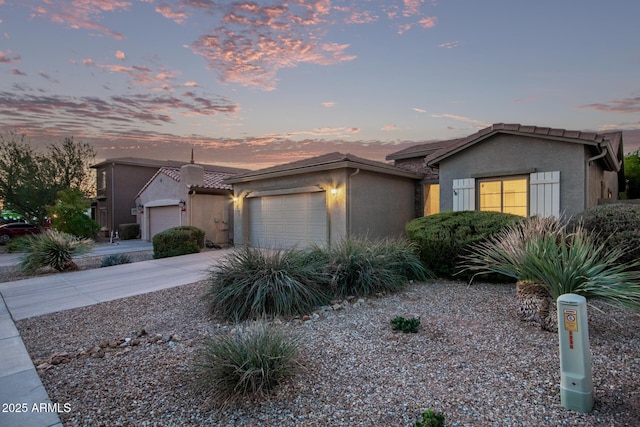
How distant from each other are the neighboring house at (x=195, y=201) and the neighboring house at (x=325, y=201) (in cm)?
220

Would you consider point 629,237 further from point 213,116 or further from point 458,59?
point 213,116

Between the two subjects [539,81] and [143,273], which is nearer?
[143,273]

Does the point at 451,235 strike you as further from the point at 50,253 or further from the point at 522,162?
the point at 50,253

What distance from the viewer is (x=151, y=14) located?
28.4 ft

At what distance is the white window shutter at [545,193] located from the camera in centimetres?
842

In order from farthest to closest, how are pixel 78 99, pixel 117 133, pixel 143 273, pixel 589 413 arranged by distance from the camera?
pixel 117 133, pixel 78 99, pixel 143 273, pixel 589 413

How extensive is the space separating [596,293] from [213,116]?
41.4ft

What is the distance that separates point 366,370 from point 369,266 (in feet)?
9.68

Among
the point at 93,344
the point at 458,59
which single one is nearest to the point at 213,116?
the point at 458,59

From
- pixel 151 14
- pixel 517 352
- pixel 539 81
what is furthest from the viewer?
pixel 539 81

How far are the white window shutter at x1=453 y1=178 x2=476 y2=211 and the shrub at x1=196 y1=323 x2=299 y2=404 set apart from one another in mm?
Result: 8092

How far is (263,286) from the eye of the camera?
515 centimetres

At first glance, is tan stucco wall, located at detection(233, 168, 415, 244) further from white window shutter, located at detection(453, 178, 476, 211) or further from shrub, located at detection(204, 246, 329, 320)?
shrub, located at detection(204, 246, 329, 320)

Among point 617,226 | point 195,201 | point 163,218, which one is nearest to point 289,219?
point 195,201
